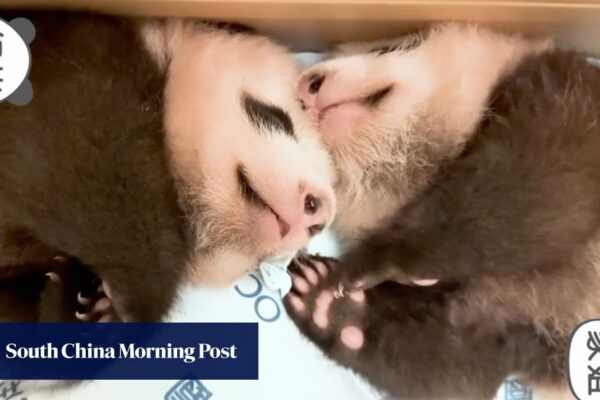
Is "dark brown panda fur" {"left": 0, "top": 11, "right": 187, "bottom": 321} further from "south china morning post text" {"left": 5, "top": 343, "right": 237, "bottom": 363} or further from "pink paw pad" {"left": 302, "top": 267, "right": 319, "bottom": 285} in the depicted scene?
"pink paw pad" {"left": 302, "top": 267, "right": 319, "bottom": 285}

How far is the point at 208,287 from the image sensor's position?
111 cm

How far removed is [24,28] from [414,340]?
65cm

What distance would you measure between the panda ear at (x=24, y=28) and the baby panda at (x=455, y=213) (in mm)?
354

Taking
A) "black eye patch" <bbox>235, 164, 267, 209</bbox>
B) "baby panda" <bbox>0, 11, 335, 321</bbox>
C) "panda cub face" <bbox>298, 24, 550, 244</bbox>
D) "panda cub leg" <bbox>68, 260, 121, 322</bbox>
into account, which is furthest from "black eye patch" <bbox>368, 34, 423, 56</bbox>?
"panda cub leg" <bbox>68, 260, 121, 322</bbox>

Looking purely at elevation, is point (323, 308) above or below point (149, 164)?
below

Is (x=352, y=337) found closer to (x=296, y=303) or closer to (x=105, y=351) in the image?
(x=296, y=303)

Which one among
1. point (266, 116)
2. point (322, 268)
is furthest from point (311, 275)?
point (266, 116)

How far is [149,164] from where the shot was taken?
1.00 m

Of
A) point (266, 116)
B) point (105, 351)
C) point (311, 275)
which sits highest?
point (266, 116)

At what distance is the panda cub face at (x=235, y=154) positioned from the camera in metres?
1.03

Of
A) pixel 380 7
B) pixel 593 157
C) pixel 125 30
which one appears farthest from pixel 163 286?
pixel 593 157

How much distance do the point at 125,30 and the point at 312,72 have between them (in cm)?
25

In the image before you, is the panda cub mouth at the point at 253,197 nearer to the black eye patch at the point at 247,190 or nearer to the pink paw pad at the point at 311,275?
the black eye patch at the point at 247,190

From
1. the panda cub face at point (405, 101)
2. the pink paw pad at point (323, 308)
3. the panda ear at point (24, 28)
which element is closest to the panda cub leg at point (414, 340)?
the pink paw pad at point (323, 308)
